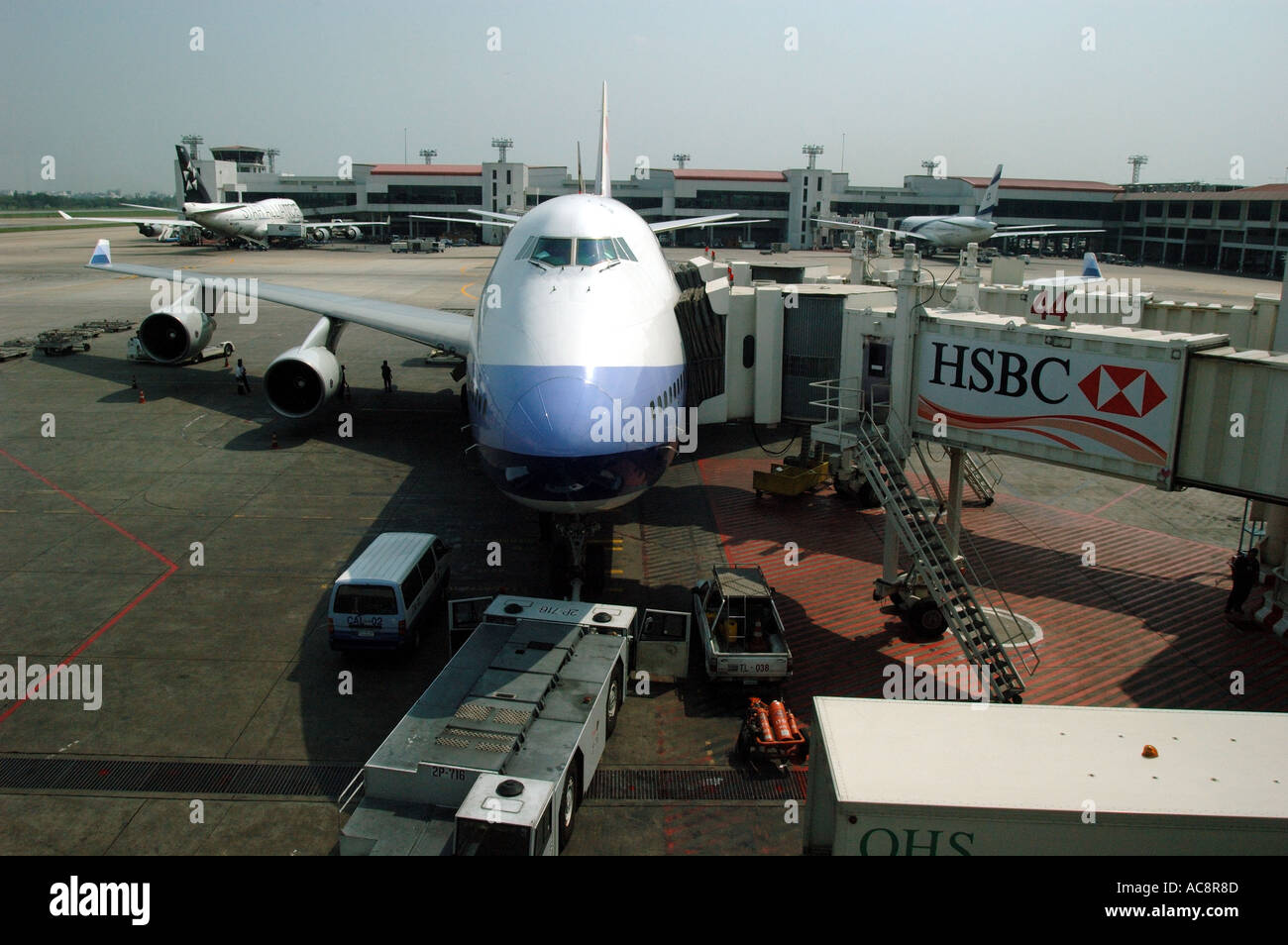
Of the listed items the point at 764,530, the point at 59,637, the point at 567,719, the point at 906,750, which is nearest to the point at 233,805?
the point at 567,719

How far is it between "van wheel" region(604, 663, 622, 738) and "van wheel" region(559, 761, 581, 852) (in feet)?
6.25

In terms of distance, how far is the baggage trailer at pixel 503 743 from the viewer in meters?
11.1

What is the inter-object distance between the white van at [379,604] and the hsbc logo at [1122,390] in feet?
41.2

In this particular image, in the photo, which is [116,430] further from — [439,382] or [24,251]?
[24,251]

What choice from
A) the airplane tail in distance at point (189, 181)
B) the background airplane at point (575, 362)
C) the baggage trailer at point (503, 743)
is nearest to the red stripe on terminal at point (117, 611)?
the baggage trailer at point (503, 743)

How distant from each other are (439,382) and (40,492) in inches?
714

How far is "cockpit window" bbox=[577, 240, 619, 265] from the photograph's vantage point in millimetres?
19422

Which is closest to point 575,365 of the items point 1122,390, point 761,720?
point 761,720

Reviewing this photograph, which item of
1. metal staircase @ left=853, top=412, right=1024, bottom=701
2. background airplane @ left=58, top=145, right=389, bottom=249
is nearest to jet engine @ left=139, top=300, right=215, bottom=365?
metal staircase @ left=853, top=412, right=1024, bottom=701

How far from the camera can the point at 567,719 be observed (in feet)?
44.0

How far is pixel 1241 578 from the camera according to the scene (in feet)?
65.2

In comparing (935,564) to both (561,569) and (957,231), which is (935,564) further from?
(957,231)

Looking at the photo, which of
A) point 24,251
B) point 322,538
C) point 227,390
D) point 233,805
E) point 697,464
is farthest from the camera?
point 24,251
